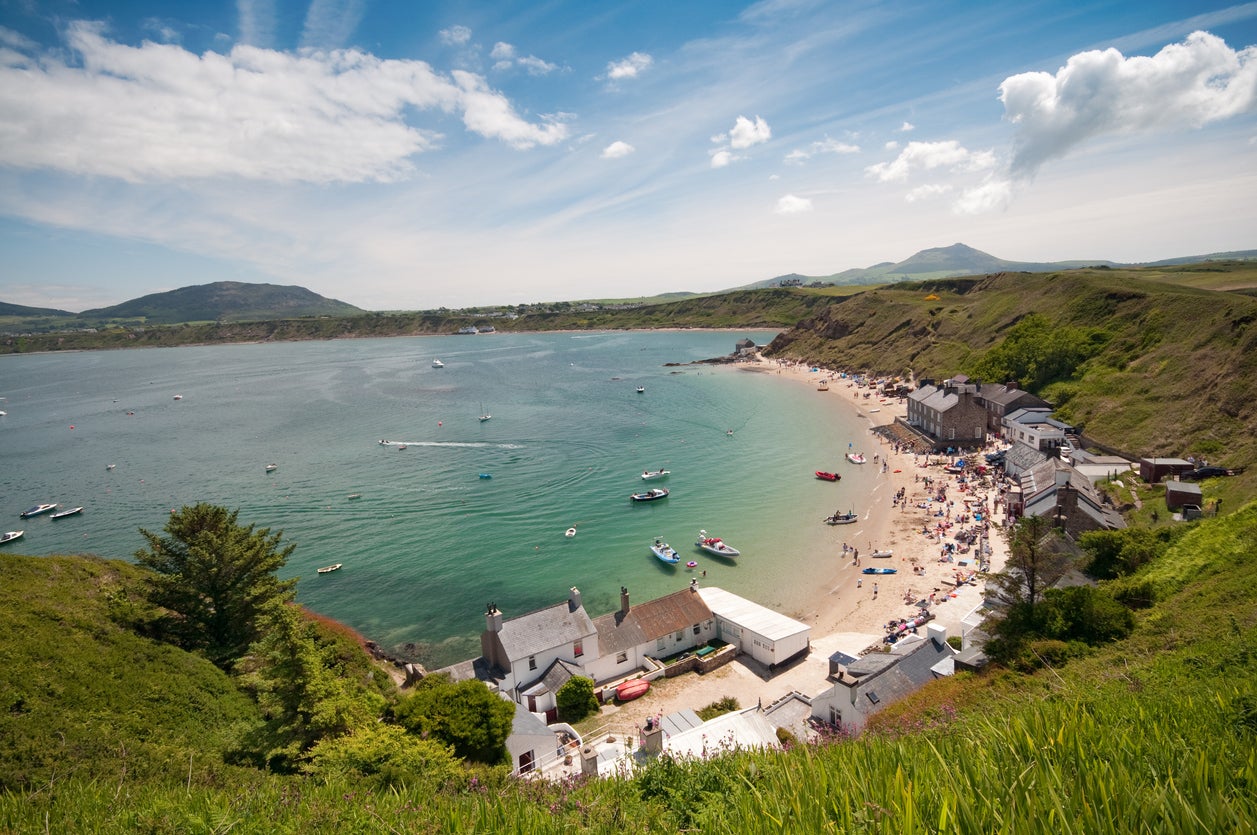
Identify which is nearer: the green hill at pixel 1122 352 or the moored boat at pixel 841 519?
the green hill at pixel 1122 352

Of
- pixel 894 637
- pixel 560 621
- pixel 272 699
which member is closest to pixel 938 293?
pixel 894 637

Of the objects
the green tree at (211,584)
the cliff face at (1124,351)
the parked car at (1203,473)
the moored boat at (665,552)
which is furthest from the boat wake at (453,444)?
the cliff face at (1124,351)

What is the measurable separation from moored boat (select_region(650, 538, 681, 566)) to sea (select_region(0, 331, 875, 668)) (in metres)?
0.59

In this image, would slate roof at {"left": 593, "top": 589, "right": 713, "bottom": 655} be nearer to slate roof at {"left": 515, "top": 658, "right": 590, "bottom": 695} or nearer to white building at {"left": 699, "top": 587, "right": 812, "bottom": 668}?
white building at {"left": 699, "top": 587, "right": 812, "bottom": 668}

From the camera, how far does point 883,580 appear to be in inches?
1547

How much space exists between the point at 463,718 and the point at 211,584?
15.3 m

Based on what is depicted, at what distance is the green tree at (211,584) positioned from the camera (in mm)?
25391

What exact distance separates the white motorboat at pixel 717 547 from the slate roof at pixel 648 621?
1004 cm

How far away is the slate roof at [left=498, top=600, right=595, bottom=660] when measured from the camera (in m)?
28.5

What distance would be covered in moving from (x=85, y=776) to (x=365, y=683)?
44.6ft

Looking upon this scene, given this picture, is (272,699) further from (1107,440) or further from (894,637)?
(1107,440)

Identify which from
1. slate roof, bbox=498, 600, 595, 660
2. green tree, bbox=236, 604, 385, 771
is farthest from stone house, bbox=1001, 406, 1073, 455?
green tree, bbox=236, 604, 385, 771

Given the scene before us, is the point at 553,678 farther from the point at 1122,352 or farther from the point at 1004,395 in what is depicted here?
the point at 1122,352

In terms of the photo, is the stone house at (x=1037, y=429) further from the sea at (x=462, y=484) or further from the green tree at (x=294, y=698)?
the green tree at (x=294, y=698)
